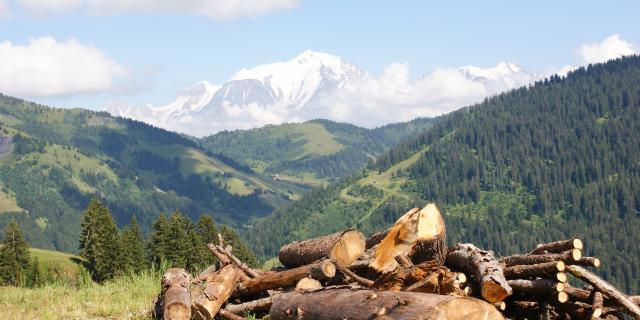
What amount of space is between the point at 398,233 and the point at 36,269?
8615 centimetres

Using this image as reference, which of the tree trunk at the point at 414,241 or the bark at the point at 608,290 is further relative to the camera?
the tree trunk at the point at 414,241

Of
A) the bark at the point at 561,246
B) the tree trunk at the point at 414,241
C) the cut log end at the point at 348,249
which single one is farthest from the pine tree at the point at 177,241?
the bark at the point at 561,246

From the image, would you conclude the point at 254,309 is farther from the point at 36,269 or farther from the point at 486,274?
the point at 36,269

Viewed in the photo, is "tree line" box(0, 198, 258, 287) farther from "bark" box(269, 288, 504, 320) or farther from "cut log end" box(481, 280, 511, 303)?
"cut log end" box(481, 280, 511, 303)

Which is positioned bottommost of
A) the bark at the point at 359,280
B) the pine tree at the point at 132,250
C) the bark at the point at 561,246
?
the pine tree at the point at 132,250

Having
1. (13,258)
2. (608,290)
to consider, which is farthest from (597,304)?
(13,258)

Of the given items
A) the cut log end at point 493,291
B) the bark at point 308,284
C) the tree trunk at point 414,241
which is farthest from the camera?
→ the tree trunk at point 414,241

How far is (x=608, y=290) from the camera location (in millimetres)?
12984

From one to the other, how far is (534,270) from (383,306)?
419 centimetres

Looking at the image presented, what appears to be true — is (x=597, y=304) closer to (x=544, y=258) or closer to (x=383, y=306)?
(x=544, y=258)

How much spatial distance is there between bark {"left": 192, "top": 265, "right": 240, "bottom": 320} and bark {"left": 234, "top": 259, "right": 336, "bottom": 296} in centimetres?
42

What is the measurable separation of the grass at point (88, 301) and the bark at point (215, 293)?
1.74m

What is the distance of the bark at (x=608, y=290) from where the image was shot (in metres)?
12.9

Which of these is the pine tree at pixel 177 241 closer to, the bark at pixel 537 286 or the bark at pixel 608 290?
the bark at pixel 537 286
